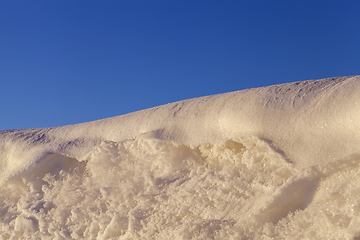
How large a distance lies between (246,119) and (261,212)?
49 cm

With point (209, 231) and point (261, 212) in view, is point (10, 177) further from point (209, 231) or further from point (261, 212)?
point (261, 212)

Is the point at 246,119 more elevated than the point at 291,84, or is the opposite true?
the point at 291,84

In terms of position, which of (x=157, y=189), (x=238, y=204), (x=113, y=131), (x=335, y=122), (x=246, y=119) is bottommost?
(x=238, y=204)

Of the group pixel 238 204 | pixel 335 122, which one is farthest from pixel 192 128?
pixel 335 122

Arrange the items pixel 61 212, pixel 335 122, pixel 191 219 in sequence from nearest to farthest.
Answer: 1. pixel 335 122
2. pixel 191 219
3. pixel 61 212

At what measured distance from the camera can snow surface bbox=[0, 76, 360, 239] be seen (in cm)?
150

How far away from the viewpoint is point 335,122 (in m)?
1.52

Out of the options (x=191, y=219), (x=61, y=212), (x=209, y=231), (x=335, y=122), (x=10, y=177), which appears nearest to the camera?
(x=335, y=122)

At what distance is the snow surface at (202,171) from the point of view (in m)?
1.50

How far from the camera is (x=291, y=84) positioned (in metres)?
1.85

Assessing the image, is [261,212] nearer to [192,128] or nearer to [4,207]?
[192,128]

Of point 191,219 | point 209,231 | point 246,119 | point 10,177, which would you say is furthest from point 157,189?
point 10,177

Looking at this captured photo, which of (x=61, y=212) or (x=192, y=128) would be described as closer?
(x=192, y=128)

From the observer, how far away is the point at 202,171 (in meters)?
1.97
